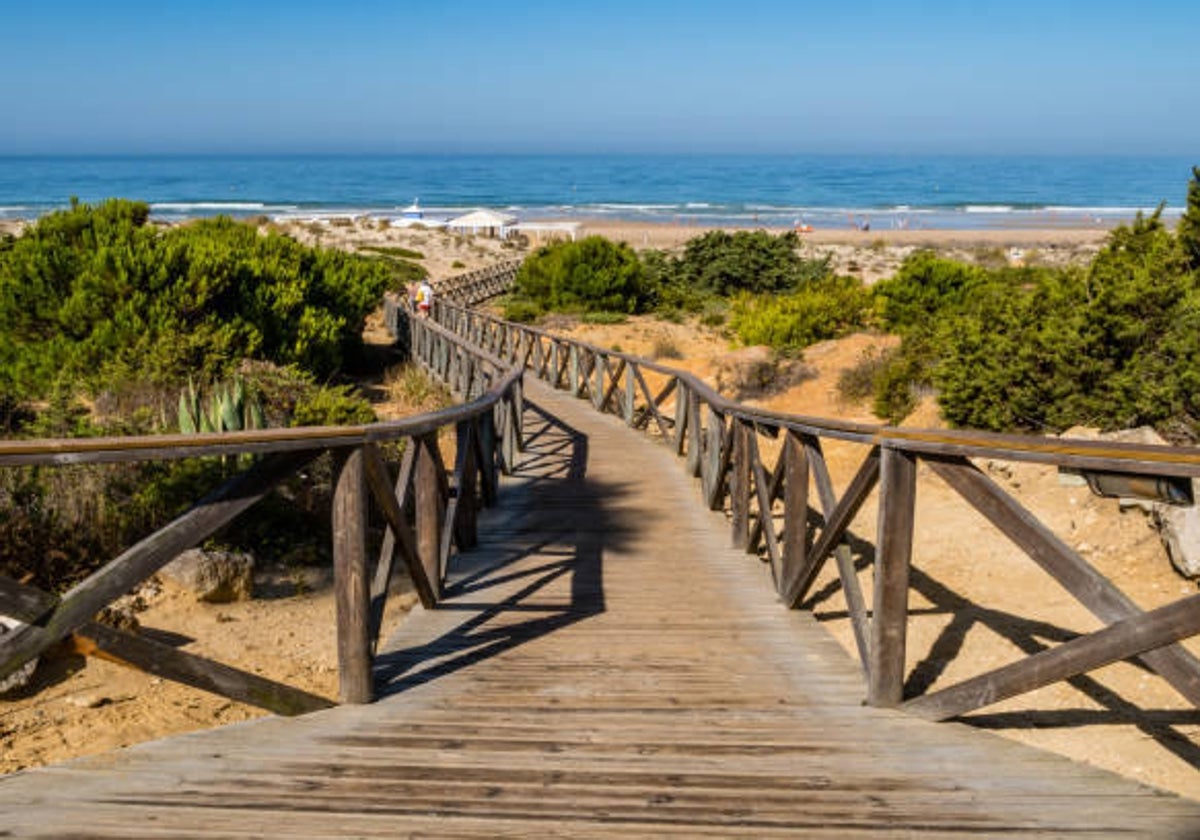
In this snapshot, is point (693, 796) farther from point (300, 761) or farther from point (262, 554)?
point (262, 554)

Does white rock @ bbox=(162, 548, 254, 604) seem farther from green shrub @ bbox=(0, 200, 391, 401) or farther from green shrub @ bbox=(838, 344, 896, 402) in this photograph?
green shrub @ bbox=(838, 344, 896, 402)

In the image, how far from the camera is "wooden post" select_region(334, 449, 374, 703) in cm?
355

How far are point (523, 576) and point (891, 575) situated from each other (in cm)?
265

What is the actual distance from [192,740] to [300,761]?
1.27 ft

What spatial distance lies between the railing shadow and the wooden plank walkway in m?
0.03

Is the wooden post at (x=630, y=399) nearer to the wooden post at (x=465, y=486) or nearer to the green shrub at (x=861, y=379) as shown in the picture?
the green shrub at (x=861, y=379)

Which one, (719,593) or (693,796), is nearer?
(693,796)

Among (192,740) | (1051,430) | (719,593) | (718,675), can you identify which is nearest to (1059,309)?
(1051,430)

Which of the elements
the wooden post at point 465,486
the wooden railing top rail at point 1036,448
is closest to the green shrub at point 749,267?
the wooden post at point 465,486

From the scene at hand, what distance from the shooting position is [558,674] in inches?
160

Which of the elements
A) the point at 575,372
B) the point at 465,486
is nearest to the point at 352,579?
the point at 465,486

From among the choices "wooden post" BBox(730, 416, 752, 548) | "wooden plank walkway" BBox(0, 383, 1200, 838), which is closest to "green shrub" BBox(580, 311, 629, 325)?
"wooden post" BBox(730, 416, 752, 548)

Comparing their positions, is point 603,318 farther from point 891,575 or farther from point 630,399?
point 891,575

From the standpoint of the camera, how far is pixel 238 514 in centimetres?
343
